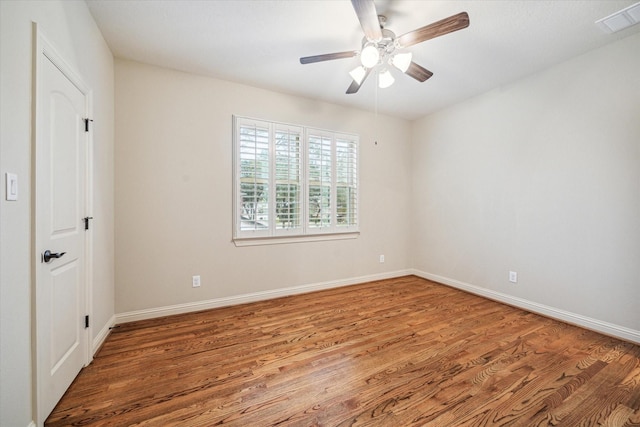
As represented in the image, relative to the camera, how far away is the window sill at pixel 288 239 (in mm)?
3283

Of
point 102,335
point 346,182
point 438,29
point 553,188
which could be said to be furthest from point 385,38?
point 102,335

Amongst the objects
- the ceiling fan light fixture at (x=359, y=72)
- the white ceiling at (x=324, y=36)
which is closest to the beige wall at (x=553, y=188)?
the white ceiling at (x=324, y=36)

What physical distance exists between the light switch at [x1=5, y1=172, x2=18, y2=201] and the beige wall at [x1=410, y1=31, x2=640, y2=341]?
14.2 ft

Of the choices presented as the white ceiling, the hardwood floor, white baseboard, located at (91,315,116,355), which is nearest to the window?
the white ceiling

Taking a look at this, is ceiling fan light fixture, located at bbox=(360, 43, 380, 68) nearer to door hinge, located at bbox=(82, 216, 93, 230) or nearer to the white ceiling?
the white ceiling

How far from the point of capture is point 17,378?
124cm

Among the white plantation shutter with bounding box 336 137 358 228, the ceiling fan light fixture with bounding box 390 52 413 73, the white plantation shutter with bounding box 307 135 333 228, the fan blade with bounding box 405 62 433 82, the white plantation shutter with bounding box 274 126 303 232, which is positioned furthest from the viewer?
the white plantation shutter with bounding box 336 137 358 228

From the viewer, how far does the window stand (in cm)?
327

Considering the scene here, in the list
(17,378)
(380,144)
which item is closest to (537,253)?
(380,144)

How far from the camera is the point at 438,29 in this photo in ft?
5.84

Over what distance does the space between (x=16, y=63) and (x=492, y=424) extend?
3.07m

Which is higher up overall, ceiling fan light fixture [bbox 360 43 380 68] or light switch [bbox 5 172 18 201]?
ceiling fan light fixture [bbox 360 43 380 68]

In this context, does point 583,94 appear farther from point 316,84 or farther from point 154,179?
point 154,179

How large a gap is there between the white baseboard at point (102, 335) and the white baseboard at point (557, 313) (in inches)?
168
